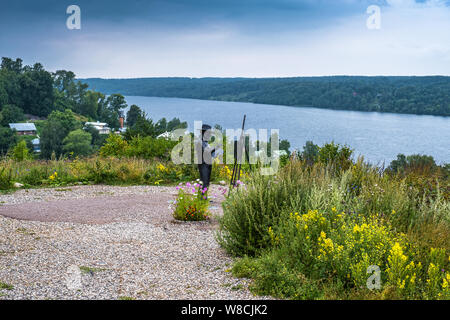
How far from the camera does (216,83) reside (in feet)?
275

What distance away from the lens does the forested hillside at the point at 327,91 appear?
5700 centimetres

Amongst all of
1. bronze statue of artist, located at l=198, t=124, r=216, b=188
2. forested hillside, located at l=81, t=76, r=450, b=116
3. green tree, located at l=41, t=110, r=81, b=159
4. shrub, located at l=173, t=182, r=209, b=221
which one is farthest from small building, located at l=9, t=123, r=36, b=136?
shrub, located at l=173, t=182, r=209, b=221

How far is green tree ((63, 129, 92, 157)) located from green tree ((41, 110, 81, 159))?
106 cm

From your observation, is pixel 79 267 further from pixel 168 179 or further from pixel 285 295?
pixel 168 179

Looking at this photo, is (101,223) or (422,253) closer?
(422,253)

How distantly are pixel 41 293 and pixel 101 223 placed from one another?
10.4ft

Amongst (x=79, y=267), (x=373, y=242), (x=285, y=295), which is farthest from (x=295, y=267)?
(x=79, y=267)

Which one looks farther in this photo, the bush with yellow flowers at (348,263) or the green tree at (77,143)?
the green tree at (77,143)

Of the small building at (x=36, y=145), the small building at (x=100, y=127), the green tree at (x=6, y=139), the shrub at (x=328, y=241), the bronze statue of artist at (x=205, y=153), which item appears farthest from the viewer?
the small building at (x=100, y=127)

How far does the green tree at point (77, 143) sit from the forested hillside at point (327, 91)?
27.1m

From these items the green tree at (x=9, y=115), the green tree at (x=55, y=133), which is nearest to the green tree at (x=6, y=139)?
the green tree at (x=55, y=133)

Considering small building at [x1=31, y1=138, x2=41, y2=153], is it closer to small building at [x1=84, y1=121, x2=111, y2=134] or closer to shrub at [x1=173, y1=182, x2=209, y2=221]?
small building at [x1=84, y1=121, x2=111, y2=134]

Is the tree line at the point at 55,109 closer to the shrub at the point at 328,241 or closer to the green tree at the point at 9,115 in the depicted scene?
the green tree at the point at 9,115
